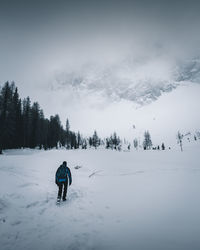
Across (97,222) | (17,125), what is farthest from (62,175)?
(17,125)

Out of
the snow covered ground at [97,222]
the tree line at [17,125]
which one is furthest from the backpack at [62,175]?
the tree line at [17,125]

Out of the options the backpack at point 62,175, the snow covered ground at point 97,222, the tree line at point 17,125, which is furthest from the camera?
the tree line at point 17,125

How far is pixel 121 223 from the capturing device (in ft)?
16.6

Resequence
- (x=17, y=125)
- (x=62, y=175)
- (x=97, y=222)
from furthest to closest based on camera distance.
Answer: (x=17, y=125)
(x=62, y=175)
(x=97, y=222)

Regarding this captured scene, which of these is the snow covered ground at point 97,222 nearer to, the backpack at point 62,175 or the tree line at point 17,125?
the backpack at point 62,175

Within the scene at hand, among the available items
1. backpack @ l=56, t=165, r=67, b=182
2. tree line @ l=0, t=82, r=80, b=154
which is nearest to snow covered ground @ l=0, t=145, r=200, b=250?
backpack @ l=56, t=165, r=67, b=182

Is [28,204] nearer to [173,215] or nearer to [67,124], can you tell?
[173,215]

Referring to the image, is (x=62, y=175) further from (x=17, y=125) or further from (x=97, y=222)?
(x=17, y=125)

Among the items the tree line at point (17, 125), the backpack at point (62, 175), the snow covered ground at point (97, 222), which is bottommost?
the snow covered ground at point (97, 222)

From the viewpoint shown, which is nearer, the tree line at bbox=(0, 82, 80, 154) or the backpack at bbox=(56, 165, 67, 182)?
the backpack at bbox=(56, 165, 67, 182)

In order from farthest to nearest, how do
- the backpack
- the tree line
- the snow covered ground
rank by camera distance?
1. the tree line
2. the backpack
3. the snow covered ground

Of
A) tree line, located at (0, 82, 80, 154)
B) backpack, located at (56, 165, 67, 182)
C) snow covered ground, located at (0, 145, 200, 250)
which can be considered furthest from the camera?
tree line, located at (0, 82, 80, 154)

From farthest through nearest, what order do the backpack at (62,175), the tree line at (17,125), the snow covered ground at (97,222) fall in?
1. the tree line at (17,125)
2. the backpack at (62,175)
3. the snow covered ground at (97,222)

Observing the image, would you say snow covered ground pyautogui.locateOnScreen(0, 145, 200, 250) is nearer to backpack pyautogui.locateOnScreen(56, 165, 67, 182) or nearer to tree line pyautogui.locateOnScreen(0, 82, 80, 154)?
backpack pyautogui.locateOnScreen(56, 165, 67, 182)
